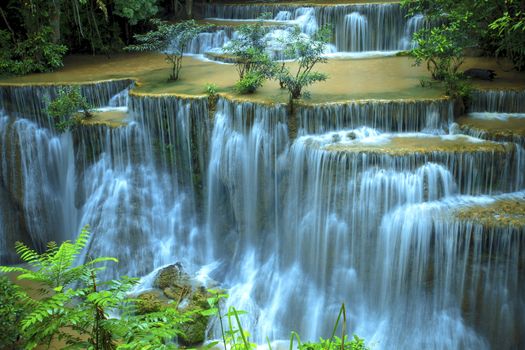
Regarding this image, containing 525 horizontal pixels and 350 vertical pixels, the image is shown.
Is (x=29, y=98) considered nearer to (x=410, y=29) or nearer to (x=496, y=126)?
(x=496, y=126)

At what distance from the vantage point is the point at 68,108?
459 inches

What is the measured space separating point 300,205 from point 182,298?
9.19 ft

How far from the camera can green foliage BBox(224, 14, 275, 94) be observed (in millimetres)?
10875

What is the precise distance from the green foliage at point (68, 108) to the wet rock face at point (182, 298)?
170 inches

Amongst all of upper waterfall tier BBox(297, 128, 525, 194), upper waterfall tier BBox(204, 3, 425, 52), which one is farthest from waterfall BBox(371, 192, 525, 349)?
upper waterfall tier BBox(204, 3, 425, 52)

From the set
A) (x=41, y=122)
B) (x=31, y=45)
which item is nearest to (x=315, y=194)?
(x=41, y=122)

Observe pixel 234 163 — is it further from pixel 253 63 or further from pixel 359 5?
pixel 359 5

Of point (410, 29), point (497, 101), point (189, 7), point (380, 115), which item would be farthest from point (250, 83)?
point (189, 7)

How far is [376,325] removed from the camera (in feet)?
28.4

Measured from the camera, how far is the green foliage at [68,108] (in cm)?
1156

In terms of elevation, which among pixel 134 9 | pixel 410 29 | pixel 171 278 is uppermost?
pixel 134 9

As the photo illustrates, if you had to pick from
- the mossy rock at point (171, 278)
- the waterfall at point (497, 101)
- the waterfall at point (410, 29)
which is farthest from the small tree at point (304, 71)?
the waterfall at point (410, 29)

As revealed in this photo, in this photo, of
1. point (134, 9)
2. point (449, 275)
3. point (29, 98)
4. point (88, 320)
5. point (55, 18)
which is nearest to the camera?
point (88, 320)

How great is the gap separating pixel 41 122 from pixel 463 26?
993 centimetres
